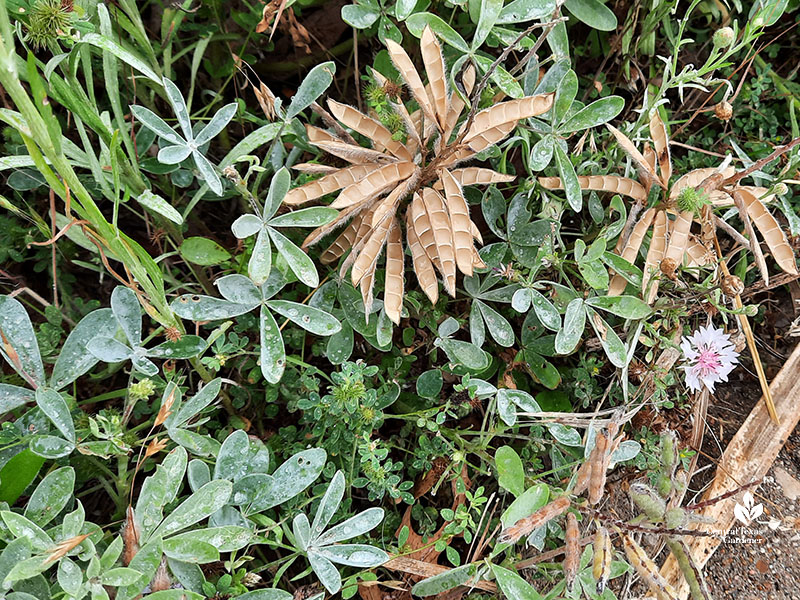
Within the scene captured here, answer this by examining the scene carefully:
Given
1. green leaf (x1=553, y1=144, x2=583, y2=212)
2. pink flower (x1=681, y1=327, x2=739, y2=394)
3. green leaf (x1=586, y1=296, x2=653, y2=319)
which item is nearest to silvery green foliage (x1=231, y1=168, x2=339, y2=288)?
green leaf (x1=553, y1=144, x2=583, y2=212)

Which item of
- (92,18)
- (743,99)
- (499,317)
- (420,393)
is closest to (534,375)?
(499,317)

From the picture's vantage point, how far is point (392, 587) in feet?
4.10

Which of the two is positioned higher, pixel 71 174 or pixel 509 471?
pixel 71 174

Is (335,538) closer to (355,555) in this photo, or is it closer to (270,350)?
(355,555)

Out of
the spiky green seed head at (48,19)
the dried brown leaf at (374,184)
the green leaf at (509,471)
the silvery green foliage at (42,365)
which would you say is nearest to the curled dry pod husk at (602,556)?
the green leaf at (509,471)

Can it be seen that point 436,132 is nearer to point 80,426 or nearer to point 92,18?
point 92,18

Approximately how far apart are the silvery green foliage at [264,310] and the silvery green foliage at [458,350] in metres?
0.23

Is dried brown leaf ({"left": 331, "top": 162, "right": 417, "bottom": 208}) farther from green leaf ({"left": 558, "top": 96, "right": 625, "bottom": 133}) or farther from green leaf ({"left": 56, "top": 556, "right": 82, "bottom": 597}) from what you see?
green leaf ({"left": 56, "top": 556, "right": 82, "bottom": 597})

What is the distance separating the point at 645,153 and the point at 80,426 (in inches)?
49.4

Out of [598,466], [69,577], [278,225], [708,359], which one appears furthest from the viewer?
[708,359]

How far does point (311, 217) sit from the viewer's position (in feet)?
3.77

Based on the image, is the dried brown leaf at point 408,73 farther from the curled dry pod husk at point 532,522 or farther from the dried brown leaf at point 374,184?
the curled dry pod husk at point 532,522

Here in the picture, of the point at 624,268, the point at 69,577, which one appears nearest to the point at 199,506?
the point at 69,577

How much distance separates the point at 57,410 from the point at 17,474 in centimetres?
16
